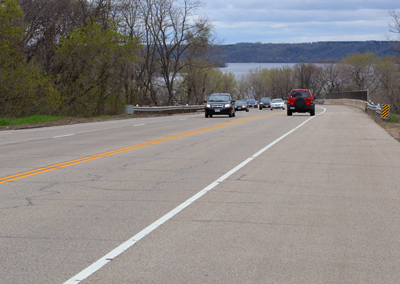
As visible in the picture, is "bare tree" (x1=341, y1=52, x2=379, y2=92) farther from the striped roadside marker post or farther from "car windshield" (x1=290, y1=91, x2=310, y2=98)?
the striped roadside marker post

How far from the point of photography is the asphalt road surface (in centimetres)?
514

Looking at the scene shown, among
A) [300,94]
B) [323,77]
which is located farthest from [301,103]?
[323,77]

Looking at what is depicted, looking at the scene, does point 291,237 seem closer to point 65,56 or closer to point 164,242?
point 164,242

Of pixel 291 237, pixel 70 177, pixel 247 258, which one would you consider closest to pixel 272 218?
pixel 291 237

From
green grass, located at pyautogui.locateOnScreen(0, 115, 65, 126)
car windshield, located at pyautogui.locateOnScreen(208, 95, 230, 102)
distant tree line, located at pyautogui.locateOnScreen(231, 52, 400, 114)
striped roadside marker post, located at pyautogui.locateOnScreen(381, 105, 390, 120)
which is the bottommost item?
striped roadside marker post, located at pyautogui.locateOnScreen(381, 105, 390, 120)

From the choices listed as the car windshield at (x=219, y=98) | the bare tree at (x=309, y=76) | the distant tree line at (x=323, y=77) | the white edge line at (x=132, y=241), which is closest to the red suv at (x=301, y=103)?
the car windshield at (x=219, y=98)

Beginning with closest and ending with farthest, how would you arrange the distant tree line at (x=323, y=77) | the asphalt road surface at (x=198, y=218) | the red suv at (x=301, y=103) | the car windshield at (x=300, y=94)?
the asphalt road surface at (x=198, y=218) < the red suv at (x=301, y=103) < the car windshield at (x=300, y=94) < the distant tree line at (x=323, y=77)

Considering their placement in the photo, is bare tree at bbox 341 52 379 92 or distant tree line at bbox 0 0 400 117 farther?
bare tree at bbox 341 52 379 92

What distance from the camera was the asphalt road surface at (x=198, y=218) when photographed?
5.14 m

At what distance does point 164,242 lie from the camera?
6.01 meters

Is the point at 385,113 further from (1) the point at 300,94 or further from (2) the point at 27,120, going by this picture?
(2) the point at 27,120

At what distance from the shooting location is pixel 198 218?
7.16 meters

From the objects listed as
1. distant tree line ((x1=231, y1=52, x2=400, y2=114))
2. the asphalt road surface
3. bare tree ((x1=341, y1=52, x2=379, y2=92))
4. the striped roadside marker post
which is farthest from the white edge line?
bare tree ((x1=341, y1=52, x2=379, y2=92))

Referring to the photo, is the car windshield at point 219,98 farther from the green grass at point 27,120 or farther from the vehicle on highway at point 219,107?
the green grass at point 27,120
